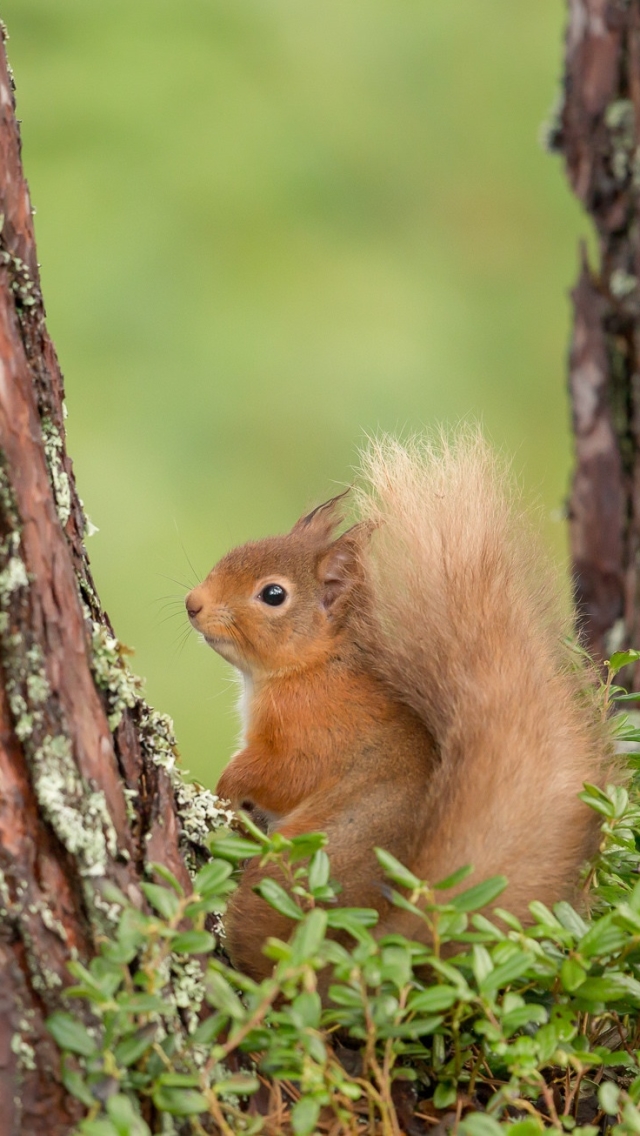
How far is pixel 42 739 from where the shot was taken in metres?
0.81

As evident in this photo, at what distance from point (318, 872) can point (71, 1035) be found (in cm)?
20

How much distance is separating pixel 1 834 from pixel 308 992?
0.22 meters

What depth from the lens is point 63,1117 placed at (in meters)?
0.78

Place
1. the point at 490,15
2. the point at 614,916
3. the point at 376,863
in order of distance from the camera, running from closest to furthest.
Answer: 1. the point at 614,916
2. the point at 376,863
3. the point at 490,15

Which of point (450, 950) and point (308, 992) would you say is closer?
point (308, 992)

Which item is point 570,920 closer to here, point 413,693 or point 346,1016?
point 346,1016

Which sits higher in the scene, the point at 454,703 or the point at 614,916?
the point at 454,703

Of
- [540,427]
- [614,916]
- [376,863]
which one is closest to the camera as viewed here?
[614,916]

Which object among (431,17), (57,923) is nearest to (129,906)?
(57,923)

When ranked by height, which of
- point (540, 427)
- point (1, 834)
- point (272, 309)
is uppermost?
point (272, 309)

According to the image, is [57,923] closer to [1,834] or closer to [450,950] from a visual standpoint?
[1,834]

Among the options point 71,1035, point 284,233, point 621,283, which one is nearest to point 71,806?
point 71,1035

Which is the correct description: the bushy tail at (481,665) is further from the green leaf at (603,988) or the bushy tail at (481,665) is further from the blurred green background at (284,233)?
the blurred green background at (284,233)

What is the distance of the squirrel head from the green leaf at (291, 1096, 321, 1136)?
27.8 inches
